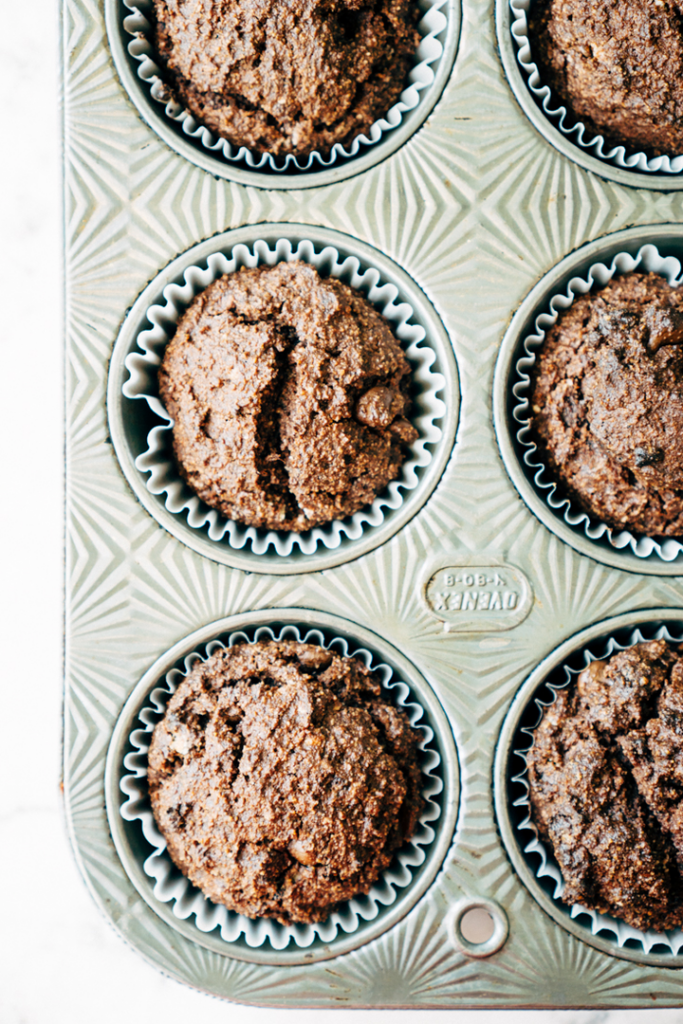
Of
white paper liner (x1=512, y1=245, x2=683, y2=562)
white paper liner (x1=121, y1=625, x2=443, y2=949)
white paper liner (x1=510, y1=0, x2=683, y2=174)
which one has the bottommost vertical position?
white paper liner (x1=121, y1=625, x2=443, y2=949)

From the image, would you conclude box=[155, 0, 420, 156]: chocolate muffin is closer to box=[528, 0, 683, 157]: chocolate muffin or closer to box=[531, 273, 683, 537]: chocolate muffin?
box=[528, 0, 683, 157]: chocolate muffin

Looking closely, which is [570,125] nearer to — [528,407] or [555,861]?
[528,407]

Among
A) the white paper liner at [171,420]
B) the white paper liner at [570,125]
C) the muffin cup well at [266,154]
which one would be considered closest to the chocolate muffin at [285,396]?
the white paper liner at [171,420]

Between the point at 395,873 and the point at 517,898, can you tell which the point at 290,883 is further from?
the point at 517,898

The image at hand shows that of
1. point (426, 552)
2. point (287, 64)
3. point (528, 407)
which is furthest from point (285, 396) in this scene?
point (287, 64)

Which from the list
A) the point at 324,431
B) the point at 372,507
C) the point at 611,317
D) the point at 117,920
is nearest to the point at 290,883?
the point at 117,920

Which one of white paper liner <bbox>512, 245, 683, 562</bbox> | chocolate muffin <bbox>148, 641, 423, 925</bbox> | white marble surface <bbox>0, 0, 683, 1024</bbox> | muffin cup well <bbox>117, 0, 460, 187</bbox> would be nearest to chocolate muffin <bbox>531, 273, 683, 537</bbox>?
white paper liner <bbox>512, 245, 683, 562</bbox>
